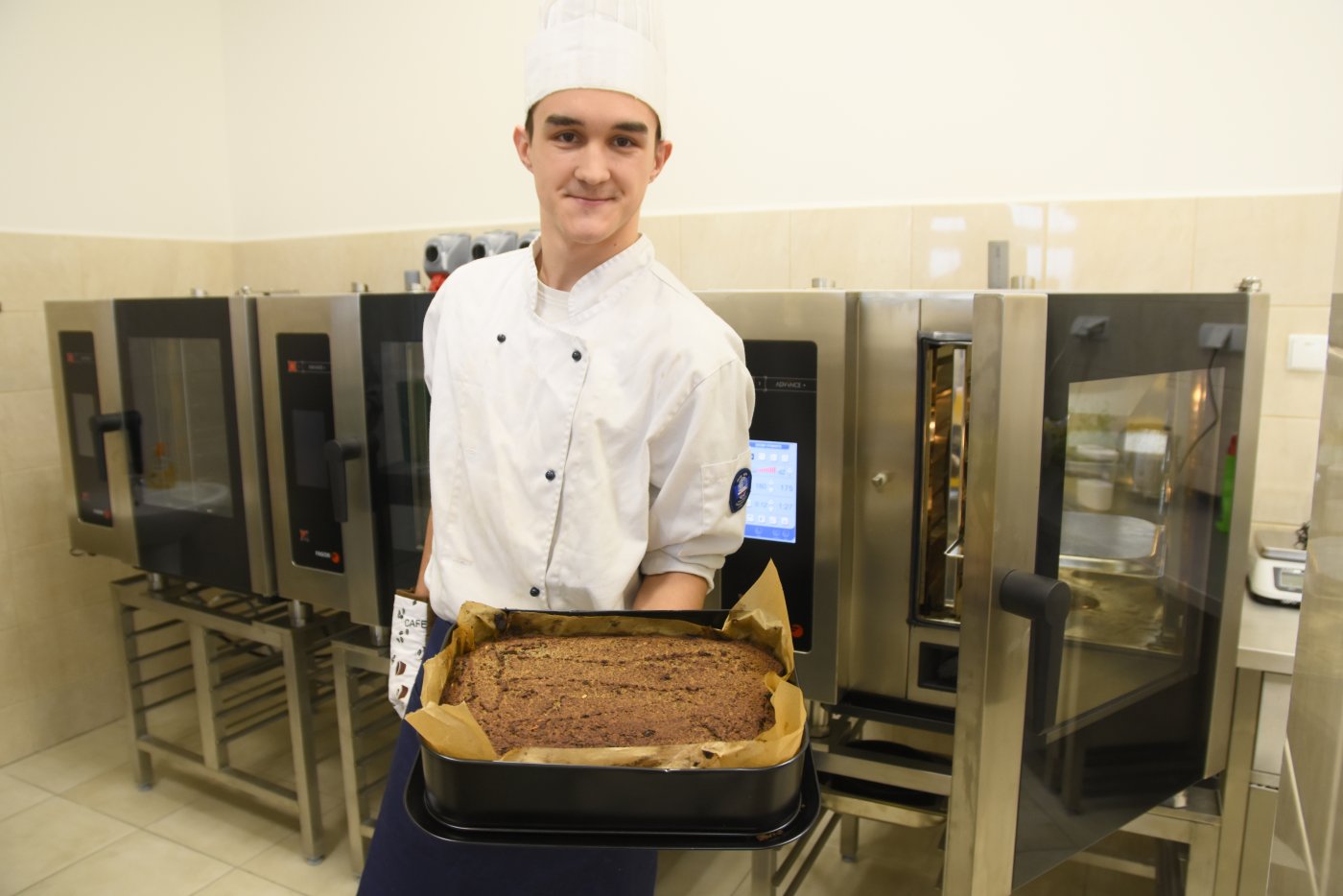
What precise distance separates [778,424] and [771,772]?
0.77 metres

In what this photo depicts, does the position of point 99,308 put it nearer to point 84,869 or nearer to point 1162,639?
→ point 84,869

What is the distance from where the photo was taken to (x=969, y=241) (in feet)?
6.55

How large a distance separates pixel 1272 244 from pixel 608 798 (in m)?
1.64

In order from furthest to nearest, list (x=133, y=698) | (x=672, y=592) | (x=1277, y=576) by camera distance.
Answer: (x=133, y=698) → (x=1277, y=576) → (x=672, y=592)

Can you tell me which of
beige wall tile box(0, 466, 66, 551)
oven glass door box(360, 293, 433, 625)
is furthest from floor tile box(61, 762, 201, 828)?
oven glass door box(360, 293, 433, 625)

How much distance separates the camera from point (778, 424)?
1.50 metres

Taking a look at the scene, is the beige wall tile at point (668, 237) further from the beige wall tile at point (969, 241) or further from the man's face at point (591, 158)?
the man's face at point (591, 158)

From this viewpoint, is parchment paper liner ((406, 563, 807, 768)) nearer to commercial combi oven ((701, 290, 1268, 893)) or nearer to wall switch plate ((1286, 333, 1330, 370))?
commercial combi oven ((701, 290, 1268, 893))

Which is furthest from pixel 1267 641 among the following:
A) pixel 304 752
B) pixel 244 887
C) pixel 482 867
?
pixel 244 887

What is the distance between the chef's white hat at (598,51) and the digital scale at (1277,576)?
4.17ft

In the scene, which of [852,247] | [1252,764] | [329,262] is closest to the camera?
[1252,764]

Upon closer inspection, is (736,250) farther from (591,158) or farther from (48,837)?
(48,837)

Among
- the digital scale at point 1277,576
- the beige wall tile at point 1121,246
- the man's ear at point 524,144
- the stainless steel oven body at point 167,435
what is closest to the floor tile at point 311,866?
the stainless steel oven body at point 167,435

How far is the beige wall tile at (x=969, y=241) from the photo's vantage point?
6.37ft
